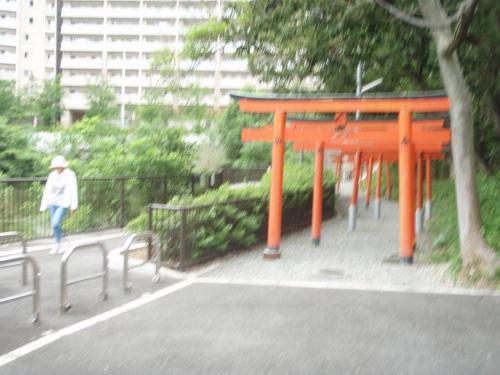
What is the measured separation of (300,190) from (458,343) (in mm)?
8947

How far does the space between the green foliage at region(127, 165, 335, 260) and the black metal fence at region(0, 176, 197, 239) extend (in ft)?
9.03

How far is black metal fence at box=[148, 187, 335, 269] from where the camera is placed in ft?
28.5

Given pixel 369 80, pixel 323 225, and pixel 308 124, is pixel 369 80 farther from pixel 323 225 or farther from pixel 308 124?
pixel 308 124

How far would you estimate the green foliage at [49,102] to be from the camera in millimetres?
54909

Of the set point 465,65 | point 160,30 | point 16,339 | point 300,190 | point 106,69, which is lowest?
point 16,339

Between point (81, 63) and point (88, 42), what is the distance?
2839mm

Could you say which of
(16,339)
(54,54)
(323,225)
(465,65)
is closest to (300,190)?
(323,225)

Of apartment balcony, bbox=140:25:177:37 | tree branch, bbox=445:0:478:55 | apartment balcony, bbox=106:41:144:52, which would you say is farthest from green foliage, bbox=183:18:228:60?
apartment balcony, bbox=106:41:144:52

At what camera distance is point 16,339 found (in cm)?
500

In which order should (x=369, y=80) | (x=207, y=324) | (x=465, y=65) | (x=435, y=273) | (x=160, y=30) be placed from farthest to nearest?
(x=160, y=30) → (x=369, y=80) → (x=465, y=65) → (x=435, y=273) → (x=207, y=324)

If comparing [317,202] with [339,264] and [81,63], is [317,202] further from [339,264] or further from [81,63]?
[81,63]

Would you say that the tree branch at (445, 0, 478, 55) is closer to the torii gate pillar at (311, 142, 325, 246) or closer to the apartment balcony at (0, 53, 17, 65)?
the torii gate pillar at (311, 142, 325, 246)

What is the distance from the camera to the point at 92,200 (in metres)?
13.0

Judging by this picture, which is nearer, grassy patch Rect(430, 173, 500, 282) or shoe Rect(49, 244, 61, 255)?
grassy patch Rect(430, 173, 500, 282)
